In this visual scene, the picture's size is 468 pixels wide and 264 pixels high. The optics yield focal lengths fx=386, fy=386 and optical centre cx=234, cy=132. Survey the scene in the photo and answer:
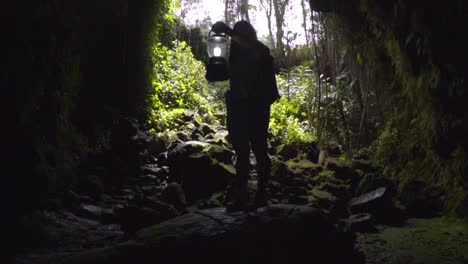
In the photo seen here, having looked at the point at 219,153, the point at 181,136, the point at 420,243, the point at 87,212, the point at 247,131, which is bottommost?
the point at 420,243

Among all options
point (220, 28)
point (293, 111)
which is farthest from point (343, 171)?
point (220, 28)

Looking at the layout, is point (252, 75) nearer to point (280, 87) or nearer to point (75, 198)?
point (75, 198)

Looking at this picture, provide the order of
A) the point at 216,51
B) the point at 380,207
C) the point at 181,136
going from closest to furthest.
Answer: the point at 216,51 → the point at 380,207 → the point at 181,136

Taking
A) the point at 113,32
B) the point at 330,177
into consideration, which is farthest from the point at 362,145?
the point at 113,32

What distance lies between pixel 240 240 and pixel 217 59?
176cm

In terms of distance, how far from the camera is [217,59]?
3848 millimetres

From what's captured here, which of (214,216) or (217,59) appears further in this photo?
(217,59)

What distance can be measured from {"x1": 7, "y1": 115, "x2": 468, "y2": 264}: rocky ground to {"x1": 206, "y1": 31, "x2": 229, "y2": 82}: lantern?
1.35 meters

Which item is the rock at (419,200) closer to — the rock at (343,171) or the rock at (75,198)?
the rock at (343,171)

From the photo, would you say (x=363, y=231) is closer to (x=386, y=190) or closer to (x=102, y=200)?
(x=386, y=190)

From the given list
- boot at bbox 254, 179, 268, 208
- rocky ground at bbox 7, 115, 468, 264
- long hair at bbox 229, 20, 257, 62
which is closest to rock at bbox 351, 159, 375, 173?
rocky ground at bbox 7, 115, 468, 264

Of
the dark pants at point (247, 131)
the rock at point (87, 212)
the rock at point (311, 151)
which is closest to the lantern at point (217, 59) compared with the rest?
the dark pants at point (247, 131)

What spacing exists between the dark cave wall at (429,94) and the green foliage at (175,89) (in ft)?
18.0

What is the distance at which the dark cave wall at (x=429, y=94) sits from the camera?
3.84m
